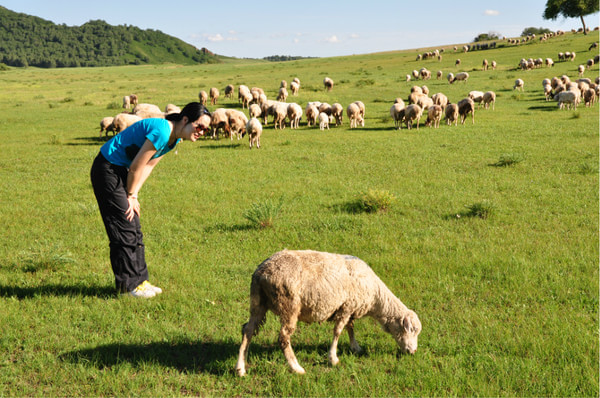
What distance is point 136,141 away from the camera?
16.0ft

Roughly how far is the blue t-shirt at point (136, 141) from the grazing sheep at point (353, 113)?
17.5 meters

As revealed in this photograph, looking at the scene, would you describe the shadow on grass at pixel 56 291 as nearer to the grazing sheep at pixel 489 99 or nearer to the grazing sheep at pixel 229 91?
the grazing sheep at pixel 489 99

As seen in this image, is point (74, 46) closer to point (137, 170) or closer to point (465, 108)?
point (465, 108)

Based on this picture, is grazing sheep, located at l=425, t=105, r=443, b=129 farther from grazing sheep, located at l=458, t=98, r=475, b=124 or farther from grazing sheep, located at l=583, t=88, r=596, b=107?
grazing sheep, located at l=583, t=88, r=596, b=107

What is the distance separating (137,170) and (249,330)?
240cm

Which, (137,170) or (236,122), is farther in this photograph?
(236,122)

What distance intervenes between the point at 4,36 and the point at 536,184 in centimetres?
22299

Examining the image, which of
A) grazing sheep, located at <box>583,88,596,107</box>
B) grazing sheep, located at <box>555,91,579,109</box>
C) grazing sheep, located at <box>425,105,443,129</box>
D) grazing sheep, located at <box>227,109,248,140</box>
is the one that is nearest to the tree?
grazing sheep, located at <box>583,88,596,107</box>


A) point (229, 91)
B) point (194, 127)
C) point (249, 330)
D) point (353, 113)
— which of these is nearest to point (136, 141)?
point (194, 127)

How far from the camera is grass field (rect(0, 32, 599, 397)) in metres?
3.86

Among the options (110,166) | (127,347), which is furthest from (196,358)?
(110,166)

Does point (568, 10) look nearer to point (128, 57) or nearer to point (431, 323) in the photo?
point (431, 323)

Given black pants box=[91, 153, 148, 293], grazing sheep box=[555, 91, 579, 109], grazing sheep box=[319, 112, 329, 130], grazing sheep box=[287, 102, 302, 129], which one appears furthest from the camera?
grazing sheep box=[555, 91, 579, 109]

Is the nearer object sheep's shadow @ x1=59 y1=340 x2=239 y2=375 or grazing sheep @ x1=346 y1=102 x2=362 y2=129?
sheep's shadow @ x1=59 y1=340 x2=239 y2=375
